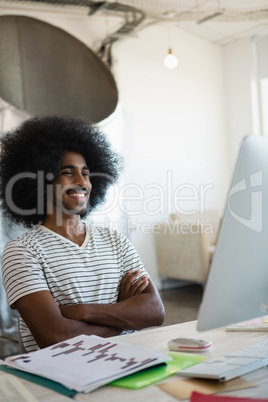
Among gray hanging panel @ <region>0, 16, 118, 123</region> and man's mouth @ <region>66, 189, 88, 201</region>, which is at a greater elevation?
gray hanging panel @ <region>0, 16, 118, 123</region>

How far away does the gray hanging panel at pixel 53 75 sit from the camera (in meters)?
4.81

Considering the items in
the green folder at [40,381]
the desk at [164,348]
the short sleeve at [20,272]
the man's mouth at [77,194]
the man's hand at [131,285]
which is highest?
the man's mouth at [77,194]

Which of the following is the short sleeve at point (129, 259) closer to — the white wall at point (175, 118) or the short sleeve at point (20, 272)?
the short sleeve at point (20, 272)

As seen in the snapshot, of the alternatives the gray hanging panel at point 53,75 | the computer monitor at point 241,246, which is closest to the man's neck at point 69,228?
the computer monitor at point 241,246

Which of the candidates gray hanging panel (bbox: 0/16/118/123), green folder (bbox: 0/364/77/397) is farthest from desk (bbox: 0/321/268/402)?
gray hanging panel (bbox: 0/16/118/123)

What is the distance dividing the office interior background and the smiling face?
3.44 m

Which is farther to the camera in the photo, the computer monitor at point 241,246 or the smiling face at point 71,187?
the smiling face at point 71,187

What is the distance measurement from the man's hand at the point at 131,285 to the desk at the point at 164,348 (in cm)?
35

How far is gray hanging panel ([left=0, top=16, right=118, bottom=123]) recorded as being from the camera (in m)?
4.81

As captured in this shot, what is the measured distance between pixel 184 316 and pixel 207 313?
12.7ft

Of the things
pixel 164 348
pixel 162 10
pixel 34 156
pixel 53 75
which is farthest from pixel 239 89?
pixel 164 348

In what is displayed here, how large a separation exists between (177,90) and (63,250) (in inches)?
197

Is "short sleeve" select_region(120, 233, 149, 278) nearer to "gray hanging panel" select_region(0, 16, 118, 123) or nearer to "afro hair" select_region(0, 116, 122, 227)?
"afro hair" select_region(0, 116, 122, 227)

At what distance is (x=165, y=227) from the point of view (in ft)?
20.5
